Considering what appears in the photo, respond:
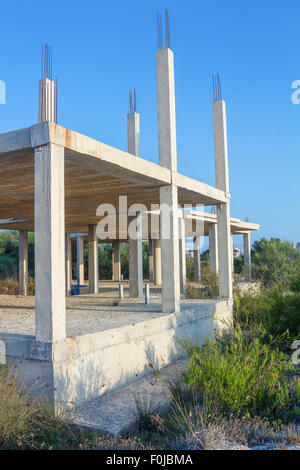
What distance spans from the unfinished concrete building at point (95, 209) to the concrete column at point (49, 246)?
12 millimetres

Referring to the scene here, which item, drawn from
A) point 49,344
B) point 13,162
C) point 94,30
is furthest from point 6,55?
point 49,344

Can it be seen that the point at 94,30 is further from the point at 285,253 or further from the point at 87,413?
the point at 285,253

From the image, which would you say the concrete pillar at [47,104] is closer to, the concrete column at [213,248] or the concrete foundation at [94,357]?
the concrete foundation at [94,357]

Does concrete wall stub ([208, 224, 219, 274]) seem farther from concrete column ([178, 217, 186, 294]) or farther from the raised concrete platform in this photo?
the raised concrete platform

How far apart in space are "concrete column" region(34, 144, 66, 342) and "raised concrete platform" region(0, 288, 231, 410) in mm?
238

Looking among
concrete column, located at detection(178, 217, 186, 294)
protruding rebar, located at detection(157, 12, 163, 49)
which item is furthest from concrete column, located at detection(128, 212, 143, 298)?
protruding rebar, located at detection(157, 12, 163, 49)

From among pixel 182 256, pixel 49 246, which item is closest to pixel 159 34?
pixel 49 246

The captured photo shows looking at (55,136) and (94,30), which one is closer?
(55,136)

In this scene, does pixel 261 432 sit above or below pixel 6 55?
below

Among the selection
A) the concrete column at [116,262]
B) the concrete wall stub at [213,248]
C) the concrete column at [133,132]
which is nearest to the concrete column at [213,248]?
the concrete wall stub at [213,248]

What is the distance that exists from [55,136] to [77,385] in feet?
9.81

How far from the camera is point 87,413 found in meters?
4.36

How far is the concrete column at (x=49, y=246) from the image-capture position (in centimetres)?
443

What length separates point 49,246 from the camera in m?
4.46
